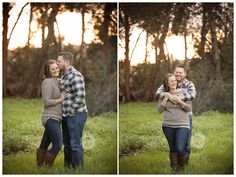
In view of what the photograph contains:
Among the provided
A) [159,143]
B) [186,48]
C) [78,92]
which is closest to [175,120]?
[159,143]

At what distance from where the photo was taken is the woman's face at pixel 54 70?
25.3ft

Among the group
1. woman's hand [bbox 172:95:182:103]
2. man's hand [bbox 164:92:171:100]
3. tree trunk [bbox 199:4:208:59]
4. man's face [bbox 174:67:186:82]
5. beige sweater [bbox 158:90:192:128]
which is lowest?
beige sweater [bbox 158:90:192:128]

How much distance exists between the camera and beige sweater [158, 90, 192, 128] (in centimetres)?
771

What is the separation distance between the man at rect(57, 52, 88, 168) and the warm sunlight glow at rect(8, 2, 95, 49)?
289 mm

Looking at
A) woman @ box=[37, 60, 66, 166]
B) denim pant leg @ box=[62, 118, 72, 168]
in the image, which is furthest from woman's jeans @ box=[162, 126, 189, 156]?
woman @ box=[37, 60, 66, 166]

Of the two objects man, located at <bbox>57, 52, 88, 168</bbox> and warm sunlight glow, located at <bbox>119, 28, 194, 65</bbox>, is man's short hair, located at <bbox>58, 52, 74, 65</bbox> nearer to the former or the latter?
man, located at <bbox>57, 52, 88, 168</bbox>

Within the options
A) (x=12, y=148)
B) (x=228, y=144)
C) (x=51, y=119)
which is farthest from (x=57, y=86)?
(x=228, y=144)

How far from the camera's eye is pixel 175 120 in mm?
7727

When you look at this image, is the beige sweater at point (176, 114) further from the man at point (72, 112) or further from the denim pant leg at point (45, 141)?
the denim pant leg at point (45, 141)

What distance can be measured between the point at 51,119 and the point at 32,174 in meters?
0.64

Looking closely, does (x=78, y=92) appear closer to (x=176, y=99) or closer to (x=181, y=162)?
(x=176, y=99)

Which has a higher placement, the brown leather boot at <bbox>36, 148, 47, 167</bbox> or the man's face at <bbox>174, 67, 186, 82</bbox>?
the man's face at <bbox>174, 67, 186, 82</bbox>

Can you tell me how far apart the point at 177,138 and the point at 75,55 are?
4.72 feet

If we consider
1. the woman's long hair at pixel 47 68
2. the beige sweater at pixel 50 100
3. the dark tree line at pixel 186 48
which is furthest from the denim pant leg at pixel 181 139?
the woman's long hair at pixel 47 68
